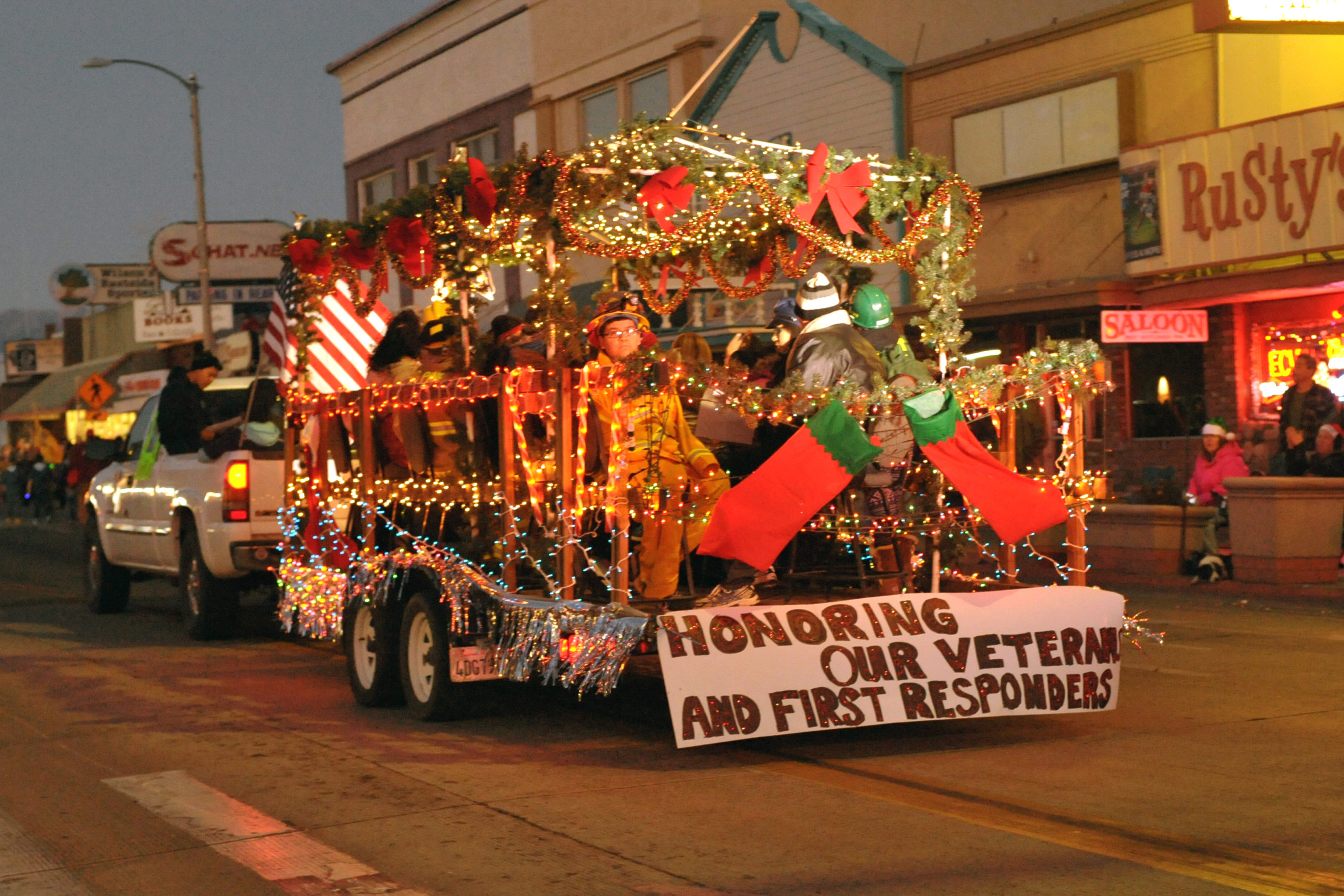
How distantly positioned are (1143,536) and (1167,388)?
470 cm

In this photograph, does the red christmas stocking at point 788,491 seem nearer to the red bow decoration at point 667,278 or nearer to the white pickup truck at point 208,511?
the red bow decoration at point 667,278

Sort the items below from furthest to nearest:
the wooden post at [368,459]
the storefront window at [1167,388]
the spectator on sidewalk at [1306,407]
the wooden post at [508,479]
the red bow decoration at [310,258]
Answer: the storefront window at [1167,388] < the spectator on sidewalk at [1306,407] < the red bow decoration at [310,258] < the wooden post at [368,459] < the wooden post at [508,479]

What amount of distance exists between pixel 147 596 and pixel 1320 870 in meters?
13.8

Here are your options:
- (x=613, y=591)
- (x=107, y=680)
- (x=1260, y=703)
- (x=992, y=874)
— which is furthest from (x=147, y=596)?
(x=992, y=874)

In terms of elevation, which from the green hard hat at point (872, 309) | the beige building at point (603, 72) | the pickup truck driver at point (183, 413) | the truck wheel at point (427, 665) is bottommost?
the truck wheel at point (427, 665)

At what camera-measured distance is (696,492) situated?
26.0ft

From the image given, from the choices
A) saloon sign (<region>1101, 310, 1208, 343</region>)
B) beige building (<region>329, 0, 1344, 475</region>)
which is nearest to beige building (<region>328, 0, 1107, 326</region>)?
beige building (<region>329, 0, 1344, 475</region>)

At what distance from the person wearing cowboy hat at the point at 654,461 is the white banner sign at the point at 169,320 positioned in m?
31.2

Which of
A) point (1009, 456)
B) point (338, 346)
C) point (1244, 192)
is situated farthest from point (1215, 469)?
point (338, 346)

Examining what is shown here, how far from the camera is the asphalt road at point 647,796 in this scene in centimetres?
545

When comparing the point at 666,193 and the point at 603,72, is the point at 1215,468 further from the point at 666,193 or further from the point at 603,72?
the point at 603,72

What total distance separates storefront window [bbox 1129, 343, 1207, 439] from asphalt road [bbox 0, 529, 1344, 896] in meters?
10.0

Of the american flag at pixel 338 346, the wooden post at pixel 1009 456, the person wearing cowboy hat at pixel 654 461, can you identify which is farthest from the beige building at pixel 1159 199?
the person wearing cowboy hat at pixel 654 461

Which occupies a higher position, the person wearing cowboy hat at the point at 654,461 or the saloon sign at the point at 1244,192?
the saloon sign at the point at 1244,192
